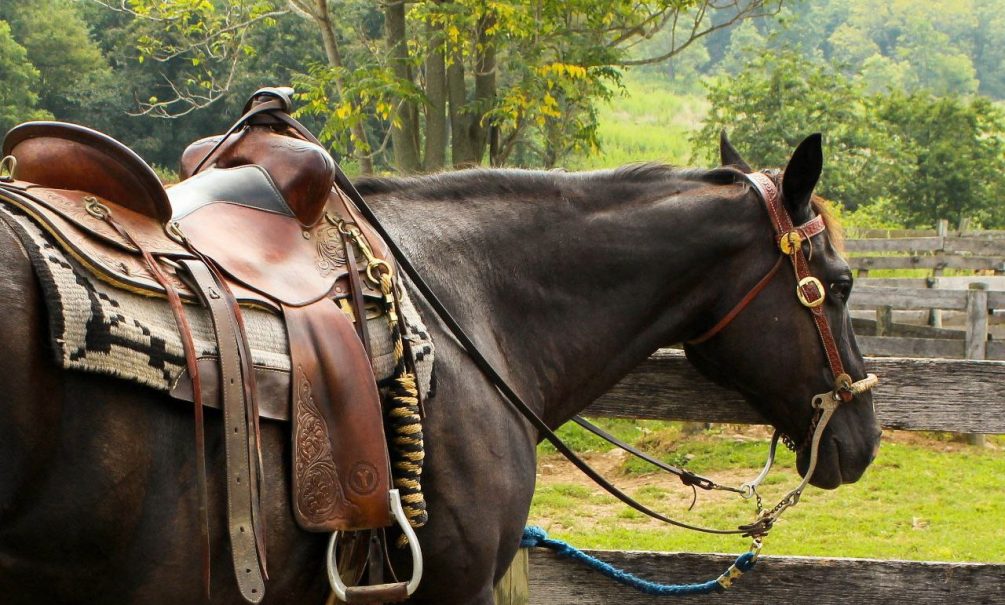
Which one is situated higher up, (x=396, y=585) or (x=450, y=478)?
(x=450, y=478)

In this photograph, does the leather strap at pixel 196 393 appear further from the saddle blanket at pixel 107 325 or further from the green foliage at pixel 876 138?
the green foliage at pixel 876 138

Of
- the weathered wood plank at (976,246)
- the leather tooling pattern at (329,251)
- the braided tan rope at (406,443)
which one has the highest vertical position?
the leather tooling pattern at (329,251)

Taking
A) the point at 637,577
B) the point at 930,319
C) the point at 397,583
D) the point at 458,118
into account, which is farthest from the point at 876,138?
the point at 397,583

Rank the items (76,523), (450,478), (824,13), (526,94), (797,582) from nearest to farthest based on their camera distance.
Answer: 1. (76,523)
2. (450,478)
3. (797,582)
4. (526,94)
5. (824,13)

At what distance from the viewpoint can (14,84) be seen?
24.1 m

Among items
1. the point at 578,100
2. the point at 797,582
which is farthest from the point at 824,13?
the point at 797,582

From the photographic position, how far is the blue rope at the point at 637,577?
126 inches

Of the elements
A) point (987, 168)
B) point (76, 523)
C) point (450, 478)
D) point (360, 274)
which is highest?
point (360, 274)

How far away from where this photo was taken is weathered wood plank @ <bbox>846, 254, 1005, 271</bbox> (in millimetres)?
16188

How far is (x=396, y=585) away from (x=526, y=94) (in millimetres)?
7029

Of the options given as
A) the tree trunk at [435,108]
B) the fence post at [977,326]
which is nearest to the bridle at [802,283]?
the tree trunk at [435,108]

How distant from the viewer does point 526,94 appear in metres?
8.70

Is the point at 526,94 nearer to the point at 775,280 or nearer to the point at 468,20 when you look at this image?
the point at 468,20

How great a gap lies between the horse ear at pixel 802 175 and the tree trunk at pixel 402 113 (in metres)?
6.71
